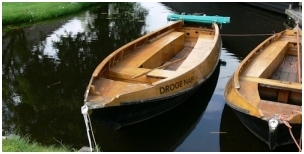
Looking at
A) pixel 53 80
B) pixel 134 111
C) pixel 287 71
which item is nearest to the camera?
pixel 134 111

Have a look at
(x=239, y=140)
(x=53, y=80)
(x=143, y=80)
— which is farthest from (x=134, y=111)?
(x=53, y=80)

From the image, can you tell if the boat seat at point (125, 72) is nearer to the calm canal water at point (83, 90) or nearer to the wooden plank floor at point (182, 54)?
the calm canal water at point (83, 90)

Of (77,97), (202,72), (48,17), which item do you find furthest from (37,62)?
(48,17)

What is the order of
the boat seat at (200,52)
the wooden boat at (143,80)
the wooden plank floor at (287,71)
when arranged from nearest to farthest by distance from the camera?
1. the wooden boat at (143,80)
2. the boat seat at (200,52)
3. the wooden plank floor at (287,71)

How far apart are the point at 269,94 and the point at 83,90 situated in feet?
16.5

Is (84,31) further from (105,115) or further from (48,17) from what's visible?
(105,115)

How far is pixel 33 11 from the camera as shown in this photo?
2072 cm

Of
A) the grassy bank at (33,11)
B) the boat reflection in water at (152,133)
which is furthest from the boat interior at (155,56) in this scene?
the grassy bank at (33,11)

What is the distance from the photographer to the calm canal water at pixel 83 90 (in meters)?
7.85

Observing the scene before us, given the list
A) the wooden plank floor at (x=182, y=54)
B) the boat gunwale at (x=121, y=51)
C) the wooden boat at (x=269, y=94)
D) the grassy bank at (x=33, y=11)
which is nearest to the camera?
the wooden boat at (x=269, y=94)

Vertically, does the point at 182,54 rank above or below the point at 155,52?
below

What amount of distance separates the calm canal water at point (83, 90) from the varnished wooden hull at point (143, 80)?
20.0 inches

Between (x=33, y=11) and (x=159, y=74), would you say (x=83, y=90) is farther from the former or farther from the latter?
(x=33, y=11)

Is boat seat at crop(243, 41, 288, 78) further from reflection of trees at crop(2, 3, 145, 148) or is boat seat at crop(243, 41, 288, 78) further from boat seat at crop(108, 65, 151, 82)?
reflection of trees at crop(2, 3, 145, 148)
